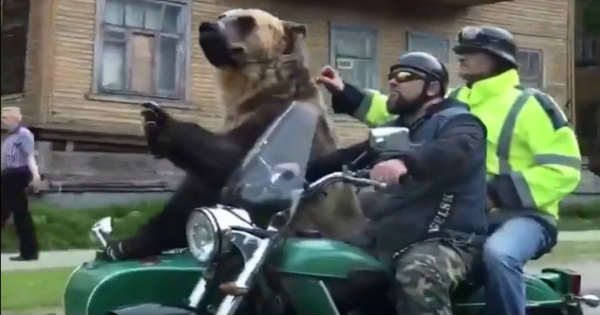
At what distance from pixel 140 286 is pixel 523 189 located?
114 centimetres

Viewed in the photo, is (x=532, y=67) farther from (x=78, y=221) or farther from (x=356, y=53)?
(x=78, y=221)

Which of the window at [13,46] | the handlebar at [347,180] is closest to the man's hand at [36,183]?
the window at [13,46]

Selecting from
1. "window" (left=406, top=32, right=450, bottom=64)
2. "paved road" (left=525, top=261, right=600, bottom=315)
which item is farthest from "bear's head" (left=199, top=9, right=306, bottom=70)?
"paved road" (left=525, top=261, right=600, bottom=315)

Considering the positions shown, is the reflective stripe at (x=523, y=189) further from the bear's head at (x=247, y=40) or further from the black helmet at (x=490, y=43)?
→ the bear's head at (x=247, y=40)

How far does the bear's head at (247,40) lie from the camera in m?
3.21

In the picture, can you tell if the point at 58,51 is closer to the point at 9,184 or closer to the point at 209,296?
the point at 209,296

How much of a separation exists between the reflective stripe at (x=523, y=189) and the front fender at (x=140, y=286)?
980mm

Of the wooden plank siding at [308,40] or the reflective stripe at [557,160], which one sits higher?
the wooden plank siding at [308,40]

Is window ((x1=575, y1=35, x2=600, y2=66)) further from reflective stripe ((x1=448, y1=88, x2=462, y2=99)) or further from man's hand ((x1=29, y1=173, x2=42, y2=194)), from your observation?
man's hand ((x1=29, y1=173, x2=42, y2=194))

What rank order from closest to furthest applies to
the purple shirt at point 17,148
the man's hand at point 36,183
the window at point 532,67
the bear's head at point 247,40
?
the purple shirt at point 17,148
the man's hand at point 36,183
the bear's head at point 247,40
the window at point 532,67

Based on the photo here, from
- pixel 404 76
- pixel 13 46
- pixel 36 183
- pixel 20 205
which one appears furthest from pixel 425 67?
pixel 20 205

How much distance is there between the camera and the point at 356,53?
476 cm

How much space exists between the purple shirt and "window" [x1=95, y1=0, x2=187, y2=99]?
1.40 m

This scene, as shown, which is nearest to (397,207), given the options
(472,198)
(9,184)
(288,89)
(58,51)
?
(472,198)
